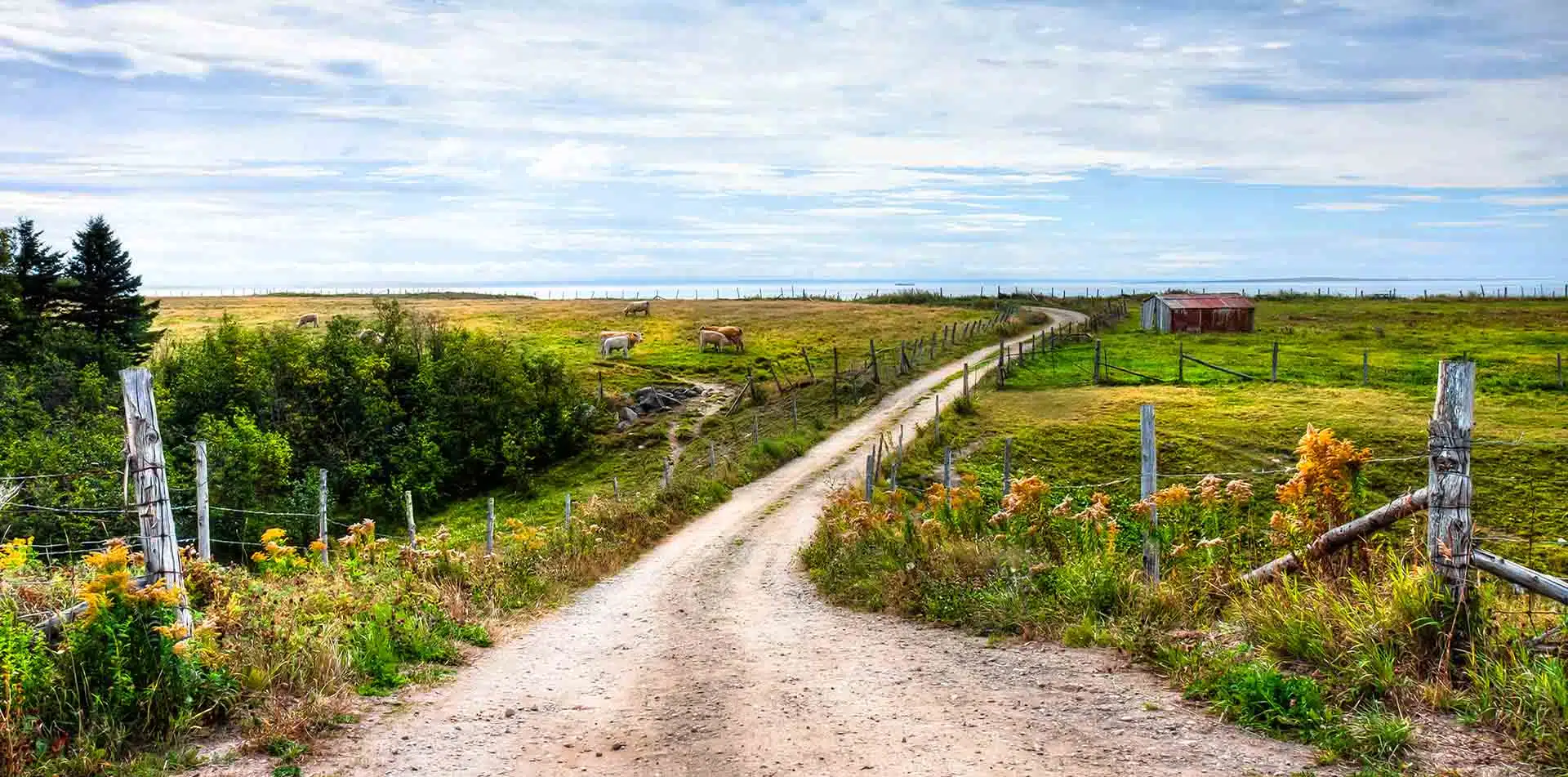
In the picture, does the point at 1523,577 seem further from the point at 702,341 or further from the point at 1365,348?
the point at 1365,348

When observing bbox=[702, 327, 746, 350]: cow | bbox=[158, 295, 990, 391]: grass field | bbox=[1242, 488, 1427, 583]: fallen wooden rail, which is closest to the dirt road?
bbox=[1242, 488, 1427, 583]: fallen wooden rail

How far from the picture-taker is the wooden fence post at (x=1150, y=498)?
11.3m

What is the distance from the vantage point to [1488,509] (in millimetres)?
23578

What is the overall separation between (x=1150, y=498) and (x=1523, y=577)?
15.3ft

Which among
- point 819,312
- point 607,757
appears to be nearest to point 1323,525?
point 607,757

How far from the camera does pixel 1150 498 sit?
1196cm

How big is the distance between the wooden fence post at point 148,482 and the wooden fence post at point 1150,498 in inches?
413

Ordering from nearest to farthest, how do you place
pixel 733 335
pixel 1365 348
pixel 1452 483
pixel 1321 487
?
pixel 1452 483 < pixel 1321 487 < pixel 1365 348 < pixel 733 335

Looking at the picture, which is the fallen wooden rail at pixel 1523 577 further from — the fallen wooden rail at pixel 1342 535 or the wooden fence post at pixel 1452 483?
the fallen wooden rail at pixel 1342 535

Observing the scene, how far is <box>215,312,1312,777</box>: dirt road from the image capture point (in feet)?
26.2

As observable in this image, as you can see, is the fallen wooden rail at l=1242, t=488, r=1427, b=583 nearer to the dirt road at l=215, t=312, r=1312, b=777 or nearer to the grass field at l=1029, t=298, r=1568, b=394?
the dirt road at l=215, t=312, r=1312, b=777

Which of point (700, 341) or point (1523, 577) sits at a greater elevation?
point (700, 341)

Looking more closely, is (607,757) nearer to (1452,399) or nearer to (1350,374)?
(1452,399)

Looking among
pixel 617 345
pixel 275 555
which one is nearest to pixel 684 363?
pixel 617 345
